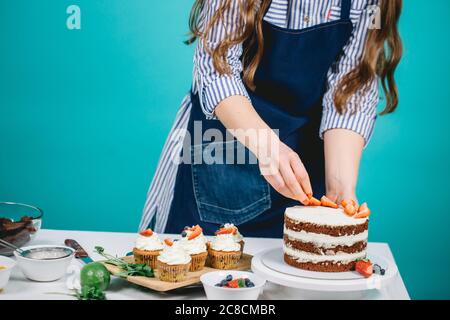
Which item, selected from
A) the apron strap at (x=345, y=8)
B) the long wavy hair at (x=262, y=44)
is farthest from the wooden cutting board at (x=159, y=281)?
the apron strap at (x=345, y=8)

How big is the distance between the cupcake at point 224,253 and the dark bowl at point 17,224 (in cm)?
56

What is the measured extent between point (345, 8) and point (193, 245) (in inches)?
44.1

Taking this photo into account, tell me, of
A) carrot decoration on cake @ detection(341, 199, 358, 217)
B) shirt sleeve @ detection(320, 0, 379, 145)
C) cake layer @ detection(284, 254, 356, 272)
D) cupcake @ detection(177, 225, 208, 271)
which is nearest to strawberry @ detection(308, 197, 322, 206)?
carrot decoration on cake @ detection(341, 199, 358, 217)

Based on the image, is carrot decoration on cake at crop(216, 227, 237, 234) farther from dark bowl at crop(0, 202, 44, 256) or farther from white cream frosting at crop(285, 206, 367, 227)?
dark bowl at crop(0, 202, 44, 256)

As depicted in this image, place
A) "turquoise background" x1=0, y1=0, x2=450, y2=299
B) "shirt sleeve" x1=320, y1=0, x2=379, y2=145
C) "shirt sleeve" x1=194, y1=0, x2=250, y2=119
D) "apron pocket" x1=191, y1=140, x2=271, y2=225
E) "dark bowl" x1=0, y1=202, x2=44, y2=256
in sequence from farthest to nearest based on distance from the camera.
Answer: "turquoise background" x1=0, y1=0, x2=450, y2=299 → "apron pocket" x1=191, y1=140, x2=271, y2=225 → "shirt sleeve" x1=320, y1=0, x2=379, y2=145 → "shirt sleeve" x1=194, y1=0, x2=250, y2=119 → "dark bowl" x1=0, y1=202, x2=44, y2=256

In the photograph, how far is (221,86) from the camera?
7.33 ft

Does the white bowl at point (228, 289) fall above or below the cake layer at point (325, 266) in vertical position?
above

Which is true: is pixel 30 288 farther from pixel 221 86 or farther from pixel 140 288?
pixel 221 86

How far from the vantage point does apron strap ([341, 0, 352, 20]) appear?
2416 mm

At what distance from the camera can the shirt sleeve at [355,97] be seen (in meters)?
2.38

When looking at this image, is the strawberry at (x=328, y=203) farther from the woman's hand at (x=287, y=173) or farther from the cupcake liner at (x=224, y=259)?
the cupcake liner at (x=224, y=259)

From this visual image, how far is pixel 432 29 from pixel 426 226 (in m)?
1.00

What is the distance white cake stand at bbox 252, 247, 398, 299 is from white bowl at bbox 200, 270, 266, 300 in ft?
0.20

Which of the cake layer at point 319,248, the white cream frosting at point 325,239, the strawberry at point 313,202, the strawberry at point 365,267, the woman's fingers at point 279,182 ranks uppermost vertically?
the woman's fingers at point 279,182
